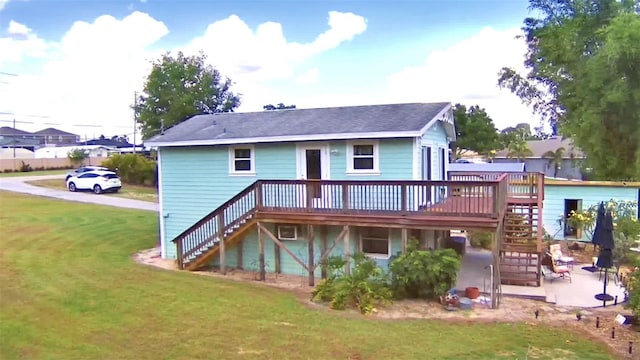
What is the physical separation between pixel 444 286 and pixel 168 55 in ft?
141

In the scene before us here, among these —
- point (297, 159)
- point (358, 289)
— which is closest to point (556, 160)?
point (297, 159)

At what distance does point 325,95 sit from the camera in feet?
118

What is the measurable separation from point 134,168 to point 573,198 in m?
31.7

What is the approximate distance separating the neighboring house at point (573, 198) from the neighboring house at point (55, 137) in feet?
354

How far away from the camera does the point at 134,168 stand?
Answer: 1549 inches

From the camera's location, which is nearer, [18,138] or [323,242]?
[323,242]

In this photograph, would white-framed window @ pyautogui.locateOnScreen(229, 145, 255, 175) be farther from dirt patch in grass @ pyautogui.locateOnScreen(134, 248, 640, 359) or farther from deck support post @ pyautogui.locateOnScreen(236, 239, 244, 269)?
dirt patch in grass @ pyautogui.locateOnScreen(134, 248, 640, 359)

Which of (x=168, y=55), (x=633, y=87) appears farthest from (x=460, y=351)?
(x=168, y=55)

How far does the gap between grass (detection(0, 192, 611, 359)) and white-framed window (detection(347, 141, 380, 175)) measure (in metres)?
4.26

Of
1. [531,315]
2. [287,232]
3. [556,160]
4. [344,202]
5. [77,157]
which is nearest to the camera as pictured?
[531,315]

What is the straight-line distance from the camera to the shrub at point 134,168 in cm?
3925

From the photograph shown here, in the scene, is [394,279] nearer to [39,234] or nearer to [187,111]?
[39,234]

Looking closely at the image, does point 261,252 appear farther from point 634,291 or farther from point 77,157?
point 77,157

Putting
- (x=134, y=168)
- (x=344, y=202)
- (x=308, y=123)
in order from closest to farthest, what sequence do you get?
(x=344, y=202), (x=308, y=123), (x=134, y=168)
